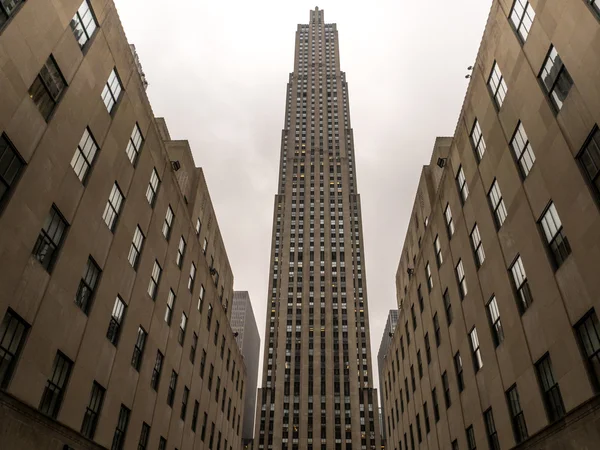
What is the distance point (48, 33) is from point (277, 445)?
108343 millimetres

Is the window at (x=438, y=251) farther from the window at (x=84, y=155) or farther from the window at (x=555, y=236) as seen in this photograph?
the window at (x=84, y=155)

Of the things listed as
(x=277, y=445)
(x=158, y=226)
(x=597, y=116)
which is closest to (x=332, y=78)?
(x=277, y=445)

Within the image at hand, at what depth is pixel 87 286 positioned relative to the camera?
910 inches

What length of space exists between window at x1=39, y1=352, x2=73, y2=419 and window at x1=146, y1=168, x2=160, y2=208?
12335mm

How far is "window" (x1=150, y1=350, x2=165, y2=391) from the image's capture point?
30.9 m

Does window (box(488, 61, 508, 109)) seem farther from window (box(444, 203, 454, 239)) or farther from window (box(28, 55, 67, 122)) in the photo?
window (box(28, 55, 67, 122))

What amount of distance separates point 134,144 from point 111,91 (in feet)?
12.7

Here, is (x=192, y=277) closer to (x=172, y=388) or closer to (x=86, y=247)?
(x=172, y=388)

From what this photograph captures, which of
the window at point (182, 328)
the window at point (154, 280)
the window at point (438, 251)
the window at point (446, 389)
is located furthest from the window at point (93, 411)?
the window at point (438, 251)

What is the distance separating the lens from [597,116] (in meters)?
16.8

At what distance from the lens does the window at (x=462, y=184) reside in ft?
99.8

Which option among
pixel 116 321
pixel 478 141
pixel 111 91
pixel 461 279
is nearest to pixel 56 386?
pixel 116 321

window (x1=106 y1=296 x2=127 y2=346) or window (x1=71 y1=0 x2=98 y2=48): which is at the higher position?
window (x1=71 y1=0 x2=98 y2=48)

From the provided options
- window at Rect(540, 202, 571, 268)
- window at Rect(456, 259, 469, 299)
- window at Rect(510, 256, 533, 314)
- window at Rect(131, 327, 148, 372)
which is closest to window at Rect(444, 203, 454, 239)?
window at Rect(456, 259, 469, 299)
